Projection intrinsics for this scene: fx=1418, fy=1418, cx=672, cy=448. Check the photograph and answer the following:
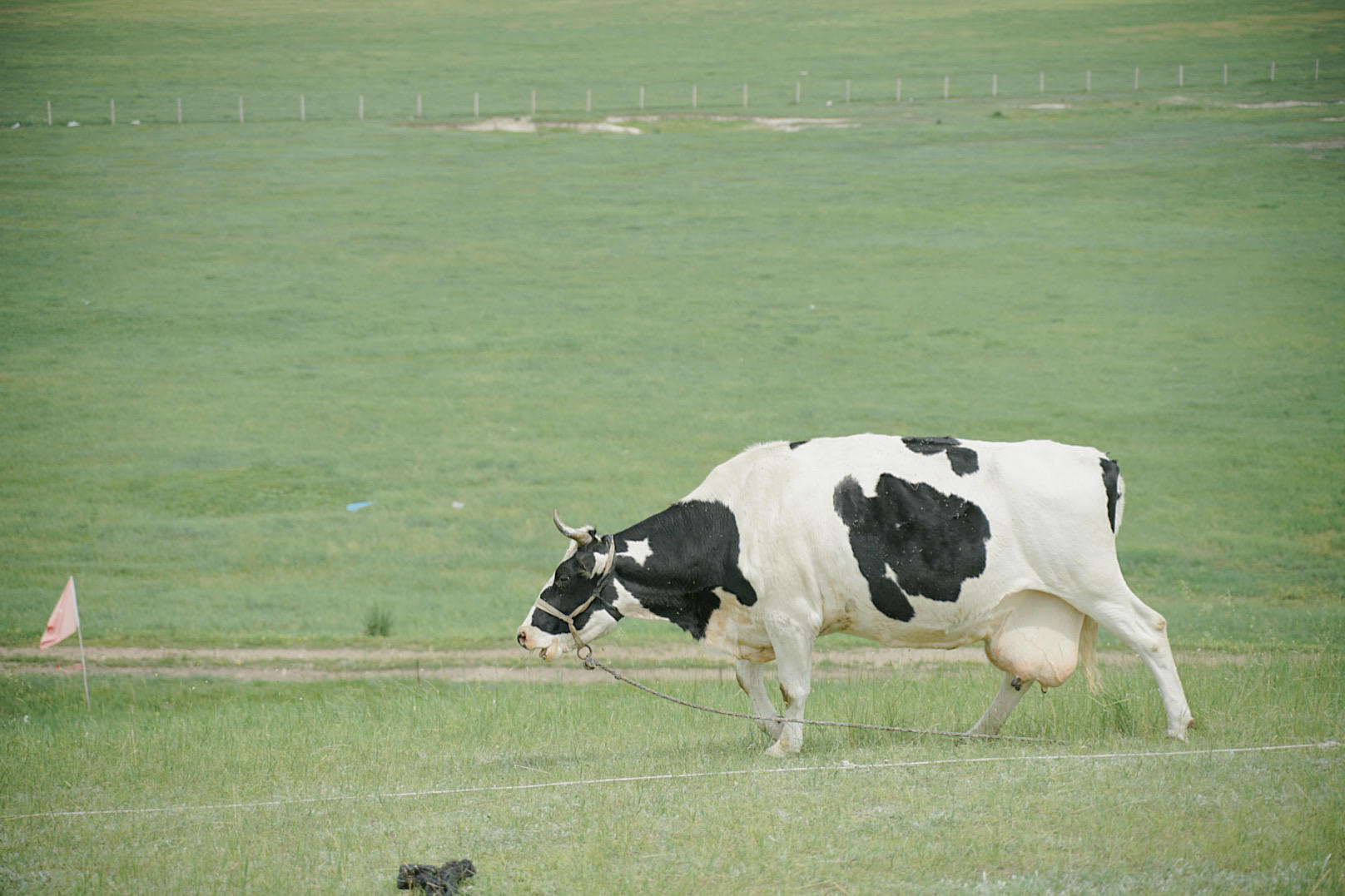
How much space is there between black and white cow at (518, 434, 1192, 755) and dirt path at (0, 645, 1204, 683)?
6089 mm

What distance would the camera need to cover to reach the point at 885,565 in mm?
10695

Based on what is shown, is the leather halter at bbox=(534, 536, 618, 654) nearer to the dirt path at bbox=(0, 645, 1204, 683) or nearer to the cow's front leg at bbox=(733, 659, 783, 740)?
the cow's front leg at bbox=(733, 659, 783, 740)

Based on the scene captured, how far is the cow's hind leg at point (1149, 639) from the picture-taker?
1041 centimetres

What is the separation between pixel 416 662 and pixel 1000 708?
940 centimetres

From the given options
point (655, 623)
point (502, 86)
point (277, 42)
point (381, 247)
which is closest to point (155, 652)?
point (655, 623)

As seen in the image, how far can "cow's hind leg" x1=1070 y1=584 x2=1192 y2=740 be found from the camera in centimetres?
1041

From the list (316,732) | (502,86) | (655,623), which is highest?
(502,86)

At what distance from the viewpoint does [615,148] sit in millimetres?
61969

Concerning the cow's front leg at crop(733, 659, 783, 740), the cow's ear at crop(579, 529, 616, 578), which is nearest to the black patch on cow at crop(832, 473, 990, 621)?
the cow's front leg at crop(733, 659, 783, 740)

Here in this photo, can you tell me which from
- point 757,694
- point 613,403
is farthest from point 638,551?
point 613,403

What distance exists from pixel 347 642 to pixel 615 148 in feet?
149

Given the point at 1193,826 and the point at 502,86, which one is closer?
the point at 1193,826

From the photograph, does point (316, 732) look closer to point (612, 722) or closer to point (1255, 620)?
point (612, 722)

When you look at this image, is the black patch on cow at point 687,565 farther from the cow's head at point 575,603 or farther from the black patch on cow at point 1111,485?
the black patch on cow at point 1111,485
